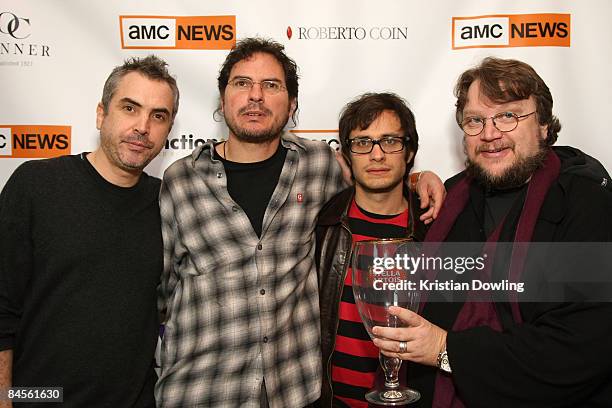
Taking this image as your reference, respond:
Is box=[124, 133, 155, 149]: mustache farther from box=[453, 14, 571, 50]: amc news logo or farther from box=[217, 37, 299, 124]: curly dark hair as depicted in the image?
box=[453, 14, 571, 50]: amc news logo

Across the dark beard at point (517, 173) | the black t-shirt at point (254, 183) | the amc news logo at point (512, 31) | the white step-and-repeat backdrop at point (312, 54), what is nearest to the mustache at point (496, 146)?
the dark beard at point (517, 173)

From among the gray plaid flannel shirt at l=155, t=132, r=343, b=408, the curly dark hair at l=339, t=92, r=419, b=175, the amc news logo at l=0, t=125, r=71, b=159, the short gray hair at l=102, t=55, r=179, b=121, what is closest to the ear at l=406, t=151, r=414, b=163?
the curly dark hair at l=339, t=92, r=419, b=175

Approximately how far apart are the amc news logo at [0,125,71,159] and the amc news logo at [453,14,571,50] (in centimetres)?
182

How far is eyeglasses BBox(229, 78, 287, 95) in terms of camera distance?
6.23ft

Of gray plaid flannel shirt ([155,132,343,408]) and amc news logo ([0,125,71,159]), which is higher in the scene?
amc news logo ([0,125,71,159])

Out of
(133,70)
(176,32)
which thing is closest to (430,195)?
(133,70)

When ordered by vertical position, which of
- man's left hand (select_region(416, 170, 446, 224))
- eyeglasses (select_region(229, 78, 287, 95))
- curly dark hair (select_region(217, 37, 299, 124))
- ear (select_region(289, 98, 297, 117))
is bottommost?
man's left hand (select_region(416, 170, 446, 224))

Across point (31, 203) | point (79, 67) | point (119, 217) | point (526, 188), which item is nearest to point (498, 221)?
point (526, 188)

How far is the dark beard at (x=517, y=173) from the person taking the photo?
5.01ft

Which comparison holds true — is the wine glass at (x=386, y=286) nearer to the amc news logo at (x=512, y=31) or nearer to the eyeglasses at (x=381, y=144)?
the eyeglasses at (x=381, y=144)

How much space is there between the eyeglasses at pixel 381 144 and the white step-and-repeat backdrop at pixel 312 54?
56cm

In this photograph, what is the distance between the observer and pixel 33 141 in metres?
2.39

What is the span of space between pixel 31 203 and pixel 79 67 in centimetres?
101

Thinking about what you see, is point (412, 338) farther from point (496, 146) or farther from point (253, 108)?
point (253, 108)
